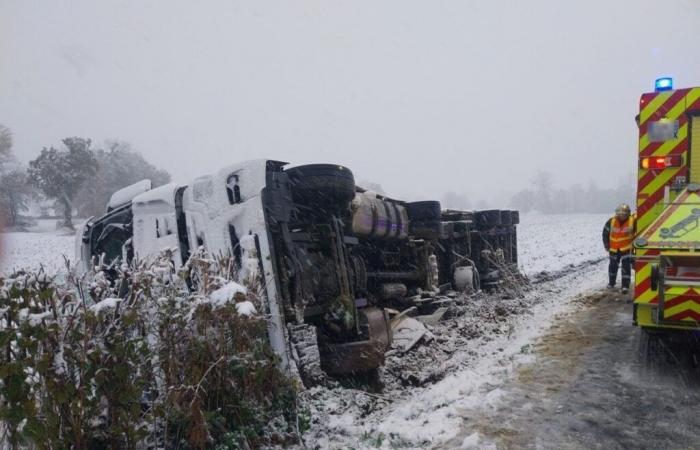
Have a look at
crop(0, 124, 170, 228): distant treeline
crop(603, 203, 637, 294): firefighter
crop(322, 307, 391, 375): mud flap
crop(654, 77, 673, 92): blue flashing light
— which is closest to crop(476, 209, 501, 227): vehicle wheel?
crop(603, 203, 637, 294): firefighter

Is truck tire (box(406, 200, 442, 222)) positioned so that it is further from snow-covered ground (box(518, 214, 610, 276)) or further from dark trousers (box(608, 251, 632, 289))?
snow-covered ground (box(518, 214, 610, 276))

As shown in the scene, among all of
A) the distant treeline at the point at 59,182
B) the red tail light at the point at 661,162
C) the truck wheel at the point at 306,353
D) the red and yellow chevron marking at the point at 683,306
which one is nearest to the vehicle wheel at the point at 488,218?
the red tail light at the point at 661,162

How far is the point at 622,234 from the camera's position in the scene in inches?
322

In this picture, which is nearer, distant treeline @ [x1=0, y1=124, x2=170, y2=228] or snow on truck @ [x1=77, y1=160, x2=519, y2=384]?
snow on truck @ [x1=77, y1=160, x2=519, y2=384]

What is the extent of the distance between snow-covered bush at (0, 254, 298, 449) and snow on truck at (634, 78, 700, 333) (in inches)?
122

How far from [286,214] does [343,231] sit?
2.79 feet

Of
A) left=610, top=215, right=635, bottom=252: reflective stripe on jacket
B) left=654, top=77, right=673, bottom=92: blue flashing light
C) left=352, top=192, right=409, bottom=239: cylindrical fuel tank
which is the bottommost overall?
left=610, top=215, right=635, bottom=252: reflective stripe on jacket

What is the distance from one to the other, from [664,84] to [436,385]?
4023 millimetres

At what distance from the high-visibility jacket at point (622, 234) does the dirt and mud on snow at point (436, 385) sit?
155 centimetres

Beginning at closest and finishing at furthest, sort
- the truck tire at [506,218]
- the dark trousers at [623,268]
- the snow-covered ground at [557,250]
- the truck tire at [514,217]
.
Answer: the dark trousers at [623,268], the truck tire at [506,218], the truck tire at [514,217], the snow-covered ground at [557,250]

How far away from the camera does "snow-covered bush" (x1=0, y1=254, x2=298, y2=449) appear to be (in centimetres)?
225

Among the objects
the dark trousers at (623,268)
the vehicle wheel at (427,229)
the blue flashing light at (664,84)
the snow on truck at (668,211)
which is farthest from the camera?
the dark trousers at (623,268)

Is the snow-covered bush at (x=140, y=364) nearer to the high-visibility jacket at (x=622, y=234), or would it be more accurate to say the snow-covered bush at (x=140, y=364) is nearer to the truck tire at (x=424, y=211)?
the truck tire at (x=424, y=211)

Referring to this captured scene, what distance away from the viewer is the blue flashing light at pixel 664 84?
16.4 feet
